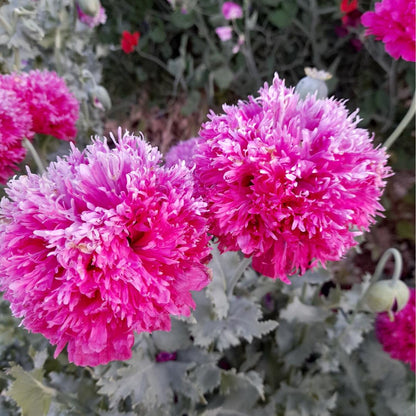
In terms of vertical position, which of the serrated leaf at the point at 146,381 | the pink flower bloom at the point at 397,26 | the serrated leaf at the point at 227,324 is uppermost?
the pink flower bloom at the point at 397,26

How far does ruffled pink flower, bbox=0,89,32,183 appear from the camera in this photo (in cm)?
45

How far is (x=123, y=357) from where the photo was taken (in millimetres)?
333

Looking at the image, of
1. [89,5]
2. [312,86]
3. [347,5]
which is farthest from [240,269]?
[347,5]

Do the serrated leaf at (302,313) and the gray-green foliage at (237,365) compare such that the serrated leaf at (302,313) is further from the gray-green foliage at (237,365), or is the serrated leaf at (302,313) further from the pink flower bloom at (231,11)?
the pink flower bloom at (231,11)

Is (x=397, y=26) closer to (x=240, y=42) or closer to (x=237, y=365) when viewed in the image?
(x=237, y=365)

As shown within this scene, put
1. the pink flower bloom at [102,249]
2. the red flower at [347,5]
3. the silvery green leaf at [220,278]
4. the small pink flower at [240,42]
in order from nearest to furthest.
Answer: the pink flower bloom at [102,249]
the silvery green leaf at [220,278]
the red flower at [347,5]
the small pink flower at [240,42]

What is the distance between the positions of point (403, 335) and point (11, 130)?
62 cm

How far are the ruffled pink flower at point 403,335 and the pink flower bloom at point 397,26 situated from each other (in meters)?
0.38

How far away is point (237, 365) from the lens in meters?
0.74

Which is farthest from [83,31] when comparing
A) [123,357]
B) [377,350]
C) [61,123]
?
[377,350]

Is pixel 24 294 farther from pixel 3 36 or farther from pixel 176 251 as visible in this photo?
pixel 3 36

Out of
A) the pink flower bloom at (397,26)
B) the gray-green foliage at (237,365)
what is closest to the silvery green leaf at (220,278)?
the gray-green foliage at (237,365)

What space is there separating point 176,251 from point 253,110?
0.14 meters

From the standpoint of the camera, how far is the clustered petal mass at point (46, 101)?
52 cm
